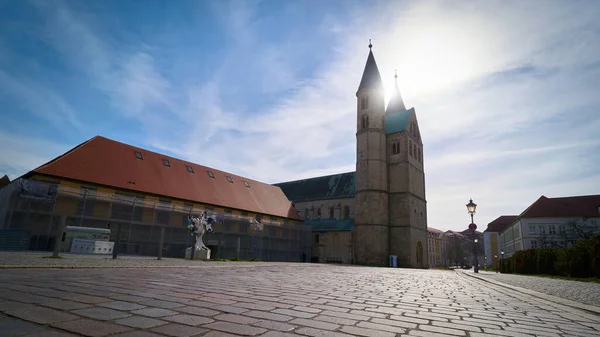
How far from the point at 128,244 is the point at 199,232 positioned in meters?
8.05

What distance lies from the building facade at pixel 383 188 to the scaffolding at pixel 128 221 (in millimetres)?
11672

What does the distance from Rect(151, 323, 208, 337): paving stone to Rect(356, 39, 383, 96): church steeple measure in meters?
49.6

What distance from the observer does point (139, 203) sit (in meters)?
29.6

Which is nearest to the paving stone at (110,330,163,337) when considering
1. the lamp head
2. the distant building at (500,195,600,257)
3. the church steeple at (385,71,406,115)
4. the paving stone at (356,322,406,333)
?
the paving stone at (356,322,406,333)

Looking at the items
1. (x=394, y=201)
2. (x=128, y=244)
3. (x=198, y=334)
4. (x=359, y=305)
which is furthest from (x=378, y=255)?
(x=198, y=334)

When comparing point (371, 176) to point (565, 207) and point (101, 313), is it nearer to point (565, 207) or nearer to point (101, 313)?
point (565, 207)

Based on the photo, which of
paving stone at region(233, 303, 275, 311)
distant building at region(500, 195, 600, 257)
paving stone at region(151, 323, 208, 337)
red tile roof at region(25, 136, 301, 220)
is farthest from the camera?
distant building at region(500, 195, 600, 257)

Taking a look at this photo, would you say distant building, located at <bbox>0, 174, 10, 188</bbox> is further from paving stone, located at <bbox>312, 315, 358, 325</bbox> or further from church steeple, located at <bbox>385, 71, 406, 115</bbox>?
paving stone, located at <bbox>312, 315, 358, 325</bbox>

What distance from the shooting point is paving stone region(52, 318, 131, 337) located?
2.64 meters

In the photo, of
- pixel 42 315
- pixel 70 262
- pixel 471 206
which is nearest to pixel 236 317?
pixel 42 315

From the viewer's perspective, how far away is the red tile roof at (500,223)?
306 feet

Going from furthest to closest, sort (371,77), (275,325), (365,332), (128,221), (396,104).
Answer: (396,104)
(371,77)
(128,221)
(275,325)
(365,332)

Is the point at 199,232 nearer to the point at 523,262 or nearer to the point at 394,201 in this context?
the point at 523,262

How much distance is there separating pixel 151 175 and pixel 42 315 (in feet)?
104
